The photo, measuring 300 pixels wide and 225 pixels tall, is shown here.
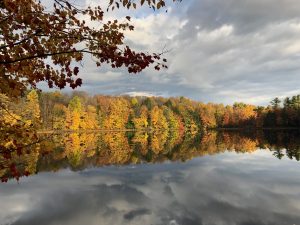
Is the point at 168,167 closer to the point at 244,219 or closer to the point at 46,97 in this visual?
the point at 244,219

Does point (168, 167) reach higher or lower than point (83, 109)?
lower

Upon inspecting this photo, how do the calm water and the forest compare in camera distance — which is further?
the forest

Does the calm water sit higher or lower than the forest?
lower

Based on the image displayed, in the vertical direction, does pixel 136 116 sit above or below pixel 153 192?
above

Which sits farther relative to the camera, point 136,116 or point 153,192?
point 136,116

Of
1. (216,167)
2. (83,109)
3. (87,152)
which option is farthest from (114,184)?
(83,109)

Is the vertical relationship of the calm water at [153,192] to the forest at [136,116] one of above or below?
below

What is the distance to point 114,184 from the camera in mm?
22922

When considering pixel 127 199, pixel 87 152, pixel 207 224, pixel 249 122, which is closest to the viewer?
pixel 207 224

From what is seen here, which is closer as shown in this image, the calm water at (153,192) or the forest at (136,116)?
the calm water at (153,192)

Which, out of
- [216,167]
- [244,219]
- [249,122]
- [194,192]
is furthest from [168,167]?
[249,122]

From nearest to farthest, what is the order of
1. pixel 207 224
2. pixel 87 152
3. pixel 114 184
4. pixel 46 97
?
pixel 207 224
pixel 114 184
pixel 87 152
pixel 46 97

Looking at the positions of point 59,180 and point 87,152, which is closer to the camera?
point 59,180

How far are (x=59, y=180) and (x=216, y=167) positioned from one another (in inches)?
543
